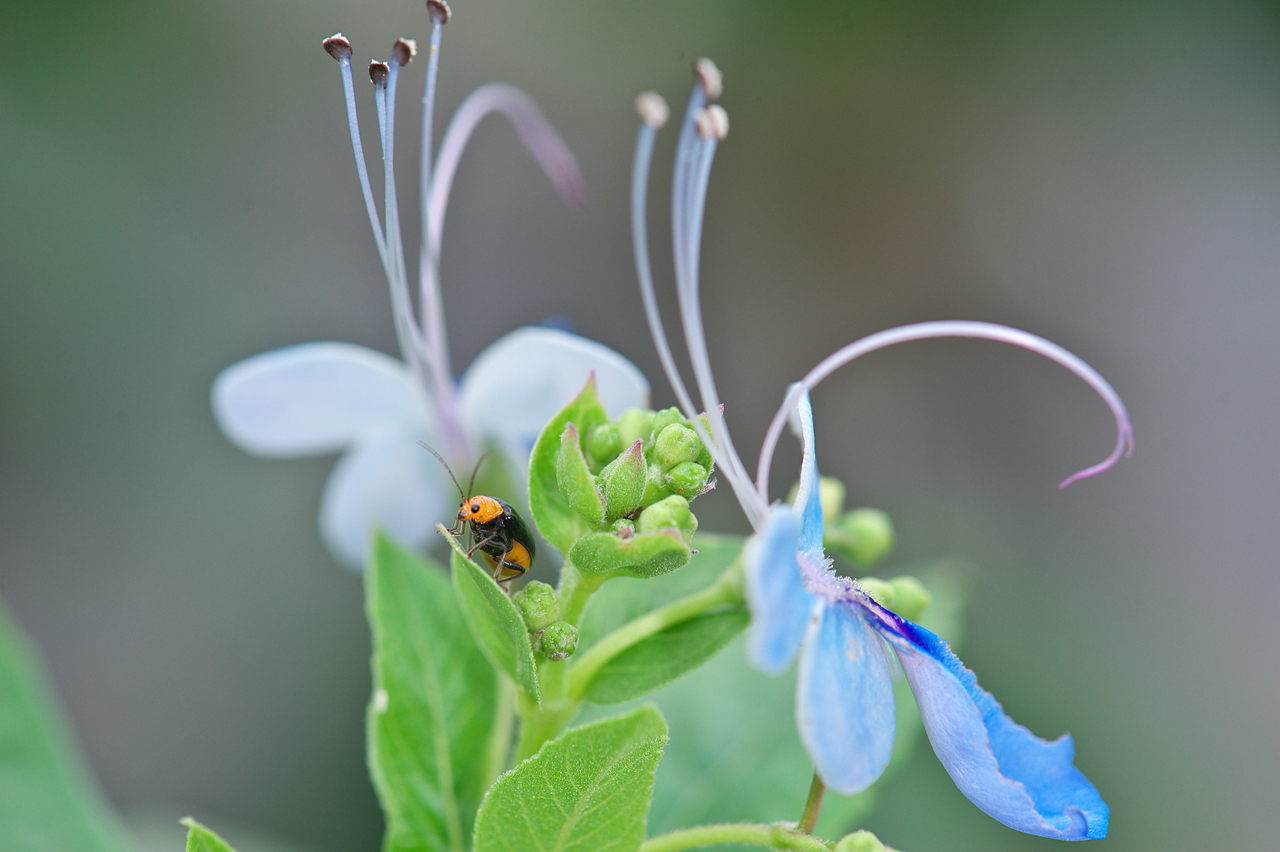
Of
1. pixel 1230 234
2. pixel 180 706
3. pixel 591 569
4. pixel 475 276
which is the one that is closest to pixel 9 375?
pixel 180 706

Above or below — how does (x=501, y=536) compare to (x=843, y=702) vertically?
above

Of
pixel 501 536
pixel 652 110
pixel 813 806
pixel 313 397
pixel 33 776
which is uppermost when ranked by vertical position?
pixel 652 110

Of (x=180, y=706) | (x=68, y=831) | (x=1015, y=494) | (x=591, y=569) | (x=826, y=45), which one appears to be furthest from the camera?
(x=826, y=45)

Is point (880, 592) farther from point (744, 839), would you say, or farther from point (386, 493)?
point (386, 493)

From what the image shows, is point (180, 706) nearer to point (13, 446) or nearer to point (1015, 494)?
point (13, 446)

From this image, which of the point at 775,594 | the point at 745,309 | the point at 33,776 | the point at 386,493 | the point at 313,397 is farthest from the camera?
the point at 745,309

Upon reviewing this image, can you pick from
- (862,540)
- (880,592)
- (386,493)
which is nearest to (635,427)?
(880,592)

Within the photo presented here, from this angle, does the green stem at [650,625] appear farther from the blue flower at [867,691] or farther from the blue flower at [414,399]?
the blue flower at [414,399]
